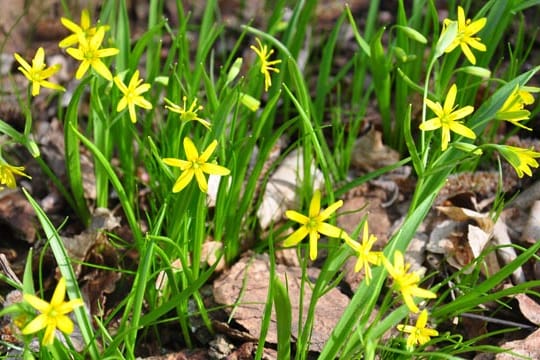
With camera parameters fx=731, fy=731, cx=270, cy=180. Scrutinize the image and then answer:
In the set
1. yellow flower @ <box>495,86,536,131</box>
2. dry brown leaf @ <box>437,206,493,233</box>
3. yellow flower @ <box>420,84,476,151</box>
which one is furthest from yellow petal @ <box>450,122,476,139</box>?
dry brown leaf @ <box>437,206,493,233</box>

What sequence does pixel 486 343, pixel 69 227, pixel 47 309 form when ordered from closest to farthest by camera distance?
pixel 47 309 < pixel 486 343 < pixel 69 227

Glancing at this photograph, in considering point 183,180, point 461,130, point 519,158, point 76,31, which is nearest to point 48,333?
point 183,180

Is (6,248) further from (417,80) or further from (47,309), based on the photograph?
(417,80)

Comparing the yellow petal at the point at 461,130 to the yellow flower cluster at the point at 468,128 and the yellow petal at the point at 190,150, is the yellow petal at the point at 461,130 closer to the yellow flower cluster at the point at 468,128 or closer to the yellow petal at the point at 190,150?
the yellow flower cluster at the point at 468,128

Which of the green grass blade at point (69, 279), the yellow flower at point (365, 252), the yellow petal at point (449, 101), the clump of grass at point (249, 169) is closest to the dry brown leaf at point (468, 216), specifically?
the clump of grass at point (249, 169)

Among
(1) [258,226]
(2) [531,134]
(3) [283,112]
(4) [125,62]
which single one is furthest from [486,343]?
(4) [125,62]

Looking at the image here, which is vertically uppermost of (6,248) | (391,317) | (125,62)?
(125,62)

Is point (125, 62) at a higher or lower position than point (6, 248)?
higher

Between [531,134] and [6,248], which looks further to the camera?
[531,134]
